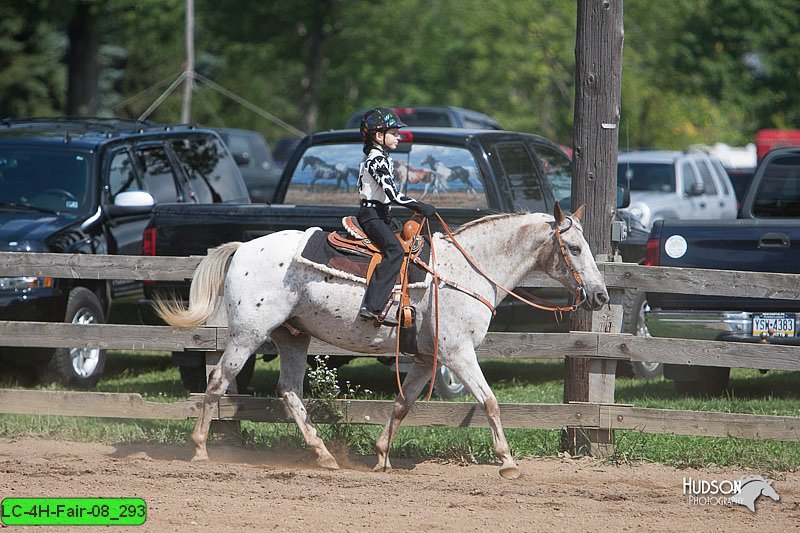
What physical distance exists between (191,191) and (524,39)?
30.1m

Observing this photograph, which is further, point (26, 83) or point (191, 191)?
point (26, 83)

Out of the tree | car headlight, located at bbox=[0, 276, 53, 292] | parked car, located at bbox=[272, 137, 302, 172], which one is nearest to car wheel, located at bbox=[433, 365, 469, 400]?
car headlight, located at bbox=[0, 276, 53, 292]

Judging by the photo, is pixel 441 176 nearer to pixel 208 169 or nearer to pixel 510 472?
pixel 510 472

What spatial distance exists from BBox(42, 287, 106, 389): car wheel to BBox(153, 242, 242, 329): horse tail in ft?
8.38

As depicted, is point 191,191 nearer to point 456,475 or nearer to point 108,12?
point 456,475

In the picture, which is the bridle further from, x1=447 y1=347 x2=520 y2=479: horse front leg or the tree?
the tree

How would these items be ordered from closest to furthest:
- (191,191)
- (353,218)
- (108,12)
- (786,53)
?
(353,218)
(191,191)
(108,12)
(786,53)

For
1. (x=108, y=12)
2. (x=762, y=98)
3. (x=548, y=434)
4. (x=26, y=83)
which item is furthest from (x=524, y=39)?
(x=548, y=434)

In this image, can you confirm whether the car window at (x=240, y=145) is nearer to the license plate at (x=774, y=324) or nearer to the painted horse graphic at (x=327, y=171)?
the painted horse graphic at (x=327, y=171)

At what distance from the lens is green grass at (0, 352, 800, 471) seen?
8.01 m

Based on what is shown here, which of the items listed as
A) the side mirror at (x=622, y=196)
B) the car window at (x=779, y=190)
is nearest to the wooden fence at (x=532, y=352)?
the side mirror at (x=622, y=196)

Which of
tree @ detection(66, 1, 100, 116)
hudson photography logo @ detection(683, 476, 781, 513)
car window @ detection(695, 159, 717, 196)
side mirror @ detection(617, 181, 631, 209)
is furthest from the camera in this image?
tree @ detection(66, 1, 100, 116)

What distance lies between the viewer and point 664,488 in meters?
7.10

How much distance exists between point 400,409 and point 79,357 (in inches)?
169
